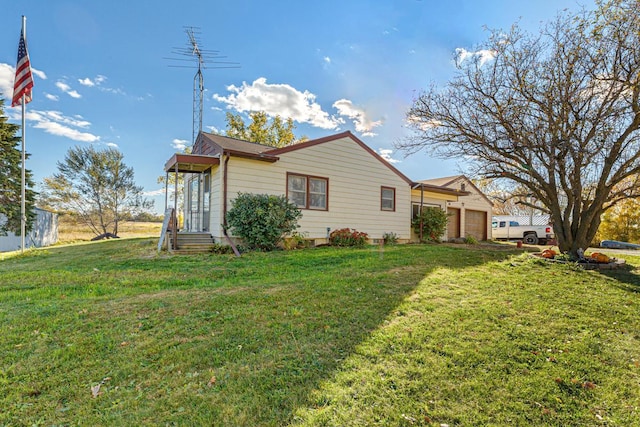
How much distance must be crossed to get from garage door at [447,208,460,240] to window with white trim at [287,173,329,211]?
27.6 feet

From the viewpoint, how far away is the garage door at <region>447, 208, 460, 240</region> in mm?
16609

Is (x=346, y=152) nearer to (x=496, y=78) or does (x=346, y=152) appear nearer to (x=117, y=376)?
(x=496, y=78)

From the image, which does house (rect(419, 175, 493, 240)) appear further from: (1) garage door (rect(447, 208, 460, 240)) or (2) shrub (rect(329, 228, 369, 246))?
(2) shrub (rect(329, 228, 369, 246))

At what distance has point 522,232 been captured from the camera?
19922 millimetres

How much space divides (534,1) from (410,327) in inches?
355

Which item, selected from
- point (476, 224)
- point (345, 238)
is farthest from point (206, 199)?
point (476, 224)

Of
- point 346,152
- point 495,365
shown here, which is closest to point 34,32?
point 346,152

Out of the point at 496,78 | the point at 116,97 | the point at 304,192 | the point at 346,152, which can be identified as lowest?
the point at 304,192

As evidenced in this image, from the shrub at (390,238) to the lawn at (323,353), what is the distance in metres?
7.52

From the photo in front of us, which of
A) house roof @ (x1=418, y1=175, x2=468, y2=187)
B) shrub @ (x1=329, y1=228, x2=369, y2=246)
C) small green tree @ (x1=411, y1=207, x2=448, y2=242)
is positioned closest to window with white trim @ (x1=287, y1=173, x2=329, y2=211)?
shrub @ (x1=329, y1=228, x2=369, y2=246)

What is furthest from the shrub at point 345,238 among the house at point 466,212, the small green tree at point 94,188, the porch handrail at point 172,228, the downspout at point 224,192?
the small green tree at point 94,188

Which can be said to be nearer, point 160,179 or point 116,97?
point 116,97

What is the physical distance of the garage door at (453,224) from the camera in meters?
16.6

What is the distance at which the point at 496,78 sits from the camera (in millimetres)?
8297
